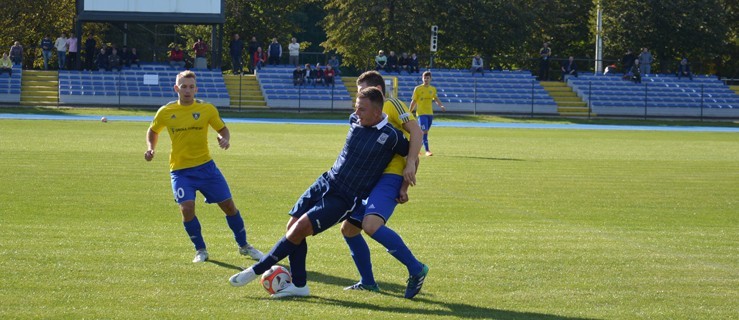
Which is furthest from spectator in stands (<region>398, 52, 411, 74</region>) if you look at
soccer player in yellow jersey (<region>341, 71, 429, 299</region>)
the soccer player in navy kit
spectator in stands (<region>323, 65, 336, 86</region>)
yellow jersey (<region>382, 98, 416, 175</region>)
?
the soccer player in navy kit

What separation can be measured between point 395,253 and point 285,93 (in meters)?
39.9

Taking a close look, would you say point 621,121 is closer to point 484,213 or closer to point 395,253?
point 484,213

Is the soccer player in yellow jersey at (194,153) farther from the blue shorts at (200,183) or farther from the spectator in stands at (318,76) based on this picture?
the spectator in stands at (318,76)

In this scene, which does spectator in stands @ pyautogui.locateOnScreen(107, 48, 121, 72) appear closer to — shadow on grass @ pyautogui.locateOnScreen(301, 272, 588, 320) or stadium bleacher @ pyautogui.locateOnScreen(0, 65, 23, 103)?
stadium bleacher @ pyautogui.locateOnScreen(0, 65, 23, 103)

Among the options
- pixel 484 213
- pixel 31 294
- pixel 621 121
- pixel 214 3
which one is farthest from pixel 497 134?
pixel 31 294

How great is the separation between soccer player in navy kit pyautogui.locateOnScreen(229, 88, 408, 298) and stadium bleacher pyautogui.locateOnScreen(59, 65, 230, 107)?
37128 mm

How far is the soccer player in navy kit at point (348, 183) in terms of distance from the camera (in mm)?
7559

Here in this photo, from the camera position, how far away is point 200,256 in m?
9.07

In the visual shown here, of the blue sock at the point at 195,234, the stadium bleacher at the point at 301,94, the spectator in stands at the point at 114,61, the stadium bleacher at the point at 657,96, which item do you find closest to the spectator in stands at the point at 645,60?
the stadium bleacher at the point at 657,96

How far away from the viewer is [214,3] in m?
45.9

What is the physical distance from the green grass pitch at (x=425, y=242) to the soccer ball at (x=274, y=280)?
0.10 m

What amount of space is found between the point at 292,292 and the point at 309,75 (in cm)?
4033

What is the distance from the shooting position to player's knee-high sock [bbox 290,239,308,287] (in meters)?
7.74

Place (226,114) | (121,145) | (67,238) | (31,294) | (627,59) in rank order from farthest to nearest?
(627,59) → (226,114) → (121,145) → (67,238) → (31,294)
